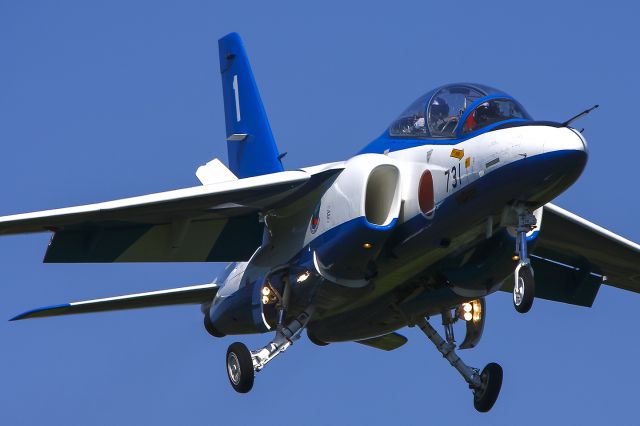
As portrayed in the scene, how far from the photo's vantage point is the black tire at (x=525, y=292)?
18.2 m

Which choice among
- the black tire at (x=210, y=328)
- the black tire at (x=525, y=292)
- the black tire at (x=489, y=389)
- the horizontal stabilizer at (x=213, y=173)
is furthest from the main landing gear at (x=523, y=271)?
the horizontal stabilizer at (x=213, y=173)

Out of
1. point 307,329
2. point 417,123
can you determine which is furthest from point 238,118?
point 417,123

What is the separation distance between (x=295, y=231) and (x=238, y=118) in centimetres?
494

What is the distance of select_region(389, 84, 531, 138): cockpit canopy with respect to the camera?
748 inches

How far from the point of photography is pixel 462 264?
66.4 feet

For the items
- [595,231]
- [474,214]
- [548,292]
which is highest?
[474,214]

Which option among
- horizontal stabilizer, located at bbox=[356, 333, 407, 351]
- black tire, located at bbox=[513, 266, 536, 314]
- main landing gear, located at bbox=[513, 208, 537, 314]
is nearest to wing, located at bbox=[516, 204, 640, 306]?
horizontal stabilizer, located at bbox=[356, 333, 407, 351]

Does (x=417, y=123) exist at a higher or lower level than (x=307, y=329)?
higher

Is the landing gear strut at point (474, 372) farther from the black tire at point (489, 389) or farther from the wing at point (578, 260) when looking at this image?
the wing at point (578, 260)

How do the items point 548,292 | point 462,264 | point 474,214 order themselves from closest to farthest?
1. point 474,214
2. point 462,264
3. point 548,292

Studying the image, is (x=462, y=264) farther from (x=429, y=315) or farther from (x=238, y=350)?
(x=238, y=350)

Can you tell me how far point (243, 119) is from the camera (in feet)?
82.8

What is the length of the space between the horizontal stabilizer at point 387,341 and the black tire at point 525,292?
5.83 m

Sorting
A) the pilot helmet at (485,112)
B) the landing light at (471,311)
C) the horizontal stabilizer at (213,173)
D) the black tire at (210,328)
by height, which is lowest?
the black tire at (210,328)
